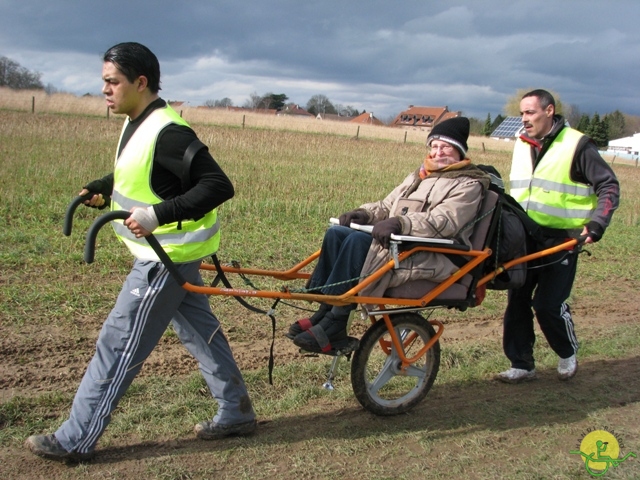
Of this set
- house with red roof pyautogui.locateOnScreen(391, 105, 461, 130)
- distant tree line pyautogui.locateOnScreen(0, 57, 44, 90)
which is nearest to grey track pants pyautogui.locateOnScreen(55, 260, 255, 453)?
distant tree line pyautogui.locateOnScreen(0, 57, 44, 90)

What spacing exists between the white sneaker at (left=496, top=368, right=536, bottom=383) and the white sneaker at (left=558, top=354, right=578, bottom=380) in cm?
25

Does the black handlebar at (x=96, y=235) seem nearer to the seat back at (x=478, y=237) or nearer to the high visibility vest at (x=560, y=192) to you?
the seat back at (x=478, y=237)

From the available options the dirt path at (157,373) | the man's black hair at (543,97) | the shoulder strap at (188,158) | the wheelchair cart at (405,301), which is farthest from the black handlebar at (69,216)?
the man's black hair at (543,97)

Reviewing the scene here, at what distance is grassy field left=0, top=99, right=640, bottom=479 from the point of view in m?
3.47

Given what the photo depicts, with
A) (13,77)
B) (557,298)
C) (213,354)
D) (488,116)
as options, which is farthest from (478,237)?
(488,116)

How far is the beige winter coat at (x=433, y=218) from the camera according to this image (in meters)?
3.66

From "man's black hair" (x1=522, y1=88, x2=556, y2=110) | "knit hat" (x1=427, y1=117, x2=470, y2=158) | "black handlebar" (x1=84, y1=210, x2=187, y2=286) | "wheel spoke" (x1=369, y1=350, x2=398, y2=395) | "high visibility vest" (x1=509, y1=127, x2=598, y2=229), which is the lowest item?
"wheel spoke" (x1=369, y1=350, x2=398, y2=395)

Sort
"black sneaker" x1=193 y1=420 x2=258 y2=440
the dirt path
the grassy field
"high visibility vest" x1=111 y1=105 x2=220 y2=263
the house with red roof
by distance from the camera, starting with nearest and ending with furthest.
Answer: "high visibility vest" x1=111 y1=105 x2=220 y2=263 < the dirt path < the grassy field < "black sneaker" x1=193 y1=420 x2=258 y2=440 < the house with red roof

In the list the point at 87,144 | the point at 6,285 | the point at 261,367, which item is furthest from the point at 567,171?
the point at 87,144

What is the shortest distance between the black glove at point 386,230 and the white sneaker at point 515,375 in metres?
2.05

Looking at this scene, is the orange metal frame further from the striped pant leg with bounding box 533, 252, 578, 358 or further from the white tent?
the white tent

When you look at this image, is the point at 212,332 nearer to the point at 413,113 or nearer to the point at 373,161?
the point at 373,161

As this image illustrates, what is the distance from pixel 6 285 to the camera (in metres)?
5.61

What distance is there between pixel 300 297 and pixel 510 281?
1.74 m
